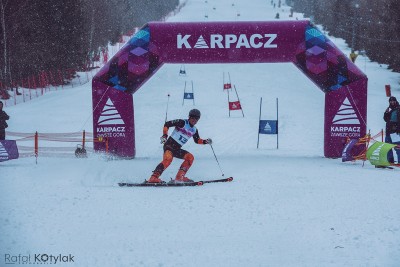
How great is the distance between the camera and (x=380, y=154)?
11781 mm

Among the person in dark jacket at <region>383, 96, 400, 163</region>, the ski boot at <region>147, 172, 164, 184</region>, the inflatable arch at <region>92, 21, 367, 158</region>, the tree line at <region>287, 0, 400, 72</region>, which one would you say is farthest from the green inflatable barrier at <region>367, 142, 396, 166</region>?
the tree line at <region>287, 0, 400, 72</region>

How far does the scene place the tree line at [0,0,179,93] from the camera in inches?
1254

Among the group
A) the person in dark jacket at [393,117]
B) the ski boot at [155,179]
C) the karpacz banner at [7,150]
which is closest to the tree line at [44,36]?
the karpacz banner at [7,150]

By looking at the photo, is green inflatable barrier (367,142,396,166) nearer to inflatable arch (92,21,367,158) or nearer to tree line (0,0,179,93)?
inflatable arch (92,21,367,158)

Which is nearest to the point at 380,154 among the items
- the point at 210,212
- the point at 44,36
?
the point at 210,212

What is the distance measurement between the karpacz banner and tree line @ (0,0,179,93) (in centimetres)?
1834

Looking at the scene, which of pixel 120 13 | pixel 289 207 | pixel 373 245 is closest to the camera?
pixel 373 245

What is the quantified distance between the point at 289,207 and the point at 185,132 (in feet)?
10.9

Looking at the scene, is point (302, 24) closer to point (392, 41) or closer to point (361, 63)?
point (392, 41)

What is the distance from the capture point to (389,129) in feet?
42.0

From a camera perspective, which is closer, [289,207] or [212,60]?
[289,207]

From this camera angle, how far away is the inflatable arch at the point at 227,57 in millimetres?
13547

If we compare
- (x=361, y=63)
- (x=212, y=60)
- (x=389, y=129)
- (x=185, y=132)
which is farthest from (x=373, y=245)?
(x=361, y=63)

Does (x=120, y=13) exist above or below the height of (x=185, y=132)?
above
